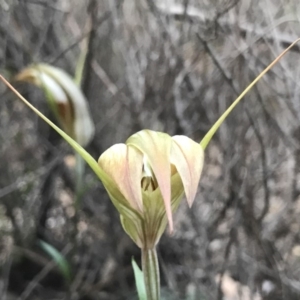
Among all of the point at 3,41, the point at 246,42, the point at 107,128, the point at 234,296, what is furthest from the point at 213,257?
the point at 3,41

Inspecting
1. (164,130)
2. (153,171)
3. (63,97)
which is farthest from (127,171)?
(164,130)

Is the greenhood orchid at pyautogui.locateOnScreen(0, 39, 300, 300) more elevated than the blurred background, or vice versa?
the blurred background

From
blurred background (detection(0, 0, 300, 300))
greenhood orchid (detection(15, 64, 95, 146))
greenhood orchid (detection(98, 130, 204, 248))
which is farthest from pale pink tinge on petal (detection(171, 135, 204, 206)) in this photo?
blurred background (detection(0, 0, 300, 300))

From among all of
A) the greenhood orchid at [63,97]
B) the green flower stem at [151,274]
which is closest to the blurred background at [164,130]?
the greenhood orchid at [63,97]

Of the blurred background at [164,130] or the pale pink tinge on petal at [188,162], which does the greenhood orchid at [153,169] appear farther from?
the blurred background at [164,130]

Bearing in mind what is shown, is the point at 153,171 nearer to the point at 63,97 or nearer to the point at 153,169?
the point at 153,169

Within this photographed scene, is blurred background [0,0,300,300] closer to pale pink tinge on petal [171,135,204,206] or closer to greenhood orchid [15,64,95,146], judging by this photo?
greenhood orchid [15,64,95,146]
